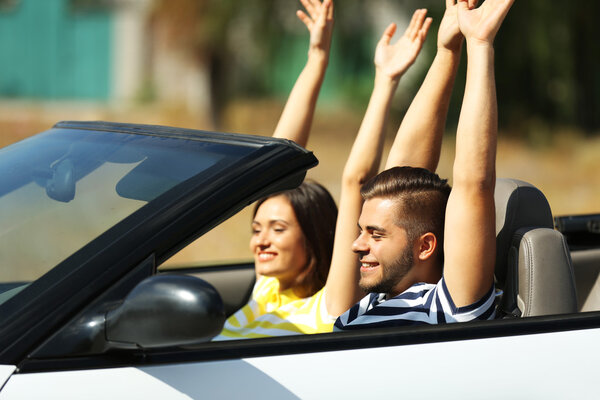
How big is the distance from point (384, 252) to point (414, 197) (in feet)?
0.63

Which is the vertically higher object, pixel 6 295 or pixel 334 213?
pixel 334 213

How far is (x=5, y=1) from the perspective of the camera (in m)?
12.1

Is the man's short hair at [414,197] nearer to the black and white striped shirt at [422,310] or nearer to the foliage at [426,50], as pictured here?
the black and white striped shirt at [422,310]

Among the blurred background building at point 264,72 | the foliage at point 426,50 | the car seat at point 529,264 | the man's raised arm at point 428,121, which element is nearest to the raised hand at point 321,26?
the man's raised arm at point 428,121

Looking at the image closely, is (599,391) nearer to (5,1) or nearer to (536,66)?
(536,66)

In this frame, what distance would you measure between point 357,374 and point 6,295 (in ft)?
2.70

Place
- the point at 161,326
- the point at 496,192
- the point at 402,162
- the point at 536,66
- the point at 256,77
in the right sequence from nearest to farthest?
the point at 161,326, the point at 496,192, the point at 402,162, the point at 536,66, the point at 256,77

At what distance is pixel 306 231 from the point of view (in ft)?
9.92

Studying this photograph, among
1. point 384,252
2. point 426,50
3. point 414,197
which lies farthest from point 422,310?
point 426,50

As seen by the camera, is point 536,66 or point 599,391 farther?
point 536,66

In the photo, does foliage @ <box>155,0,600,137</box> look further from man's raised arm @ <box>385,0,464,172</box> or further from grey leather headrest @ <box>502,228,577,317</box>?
grey leather headrest @ <box>502,228,577,317</box>

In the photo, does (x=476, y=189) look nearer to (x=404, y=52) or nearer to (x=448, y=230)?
(x=448, y=230)

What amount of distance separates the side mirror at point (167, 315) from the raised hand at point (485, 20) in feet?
3.44

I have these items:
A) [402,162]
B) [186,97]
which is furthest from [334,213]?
[186,97]
